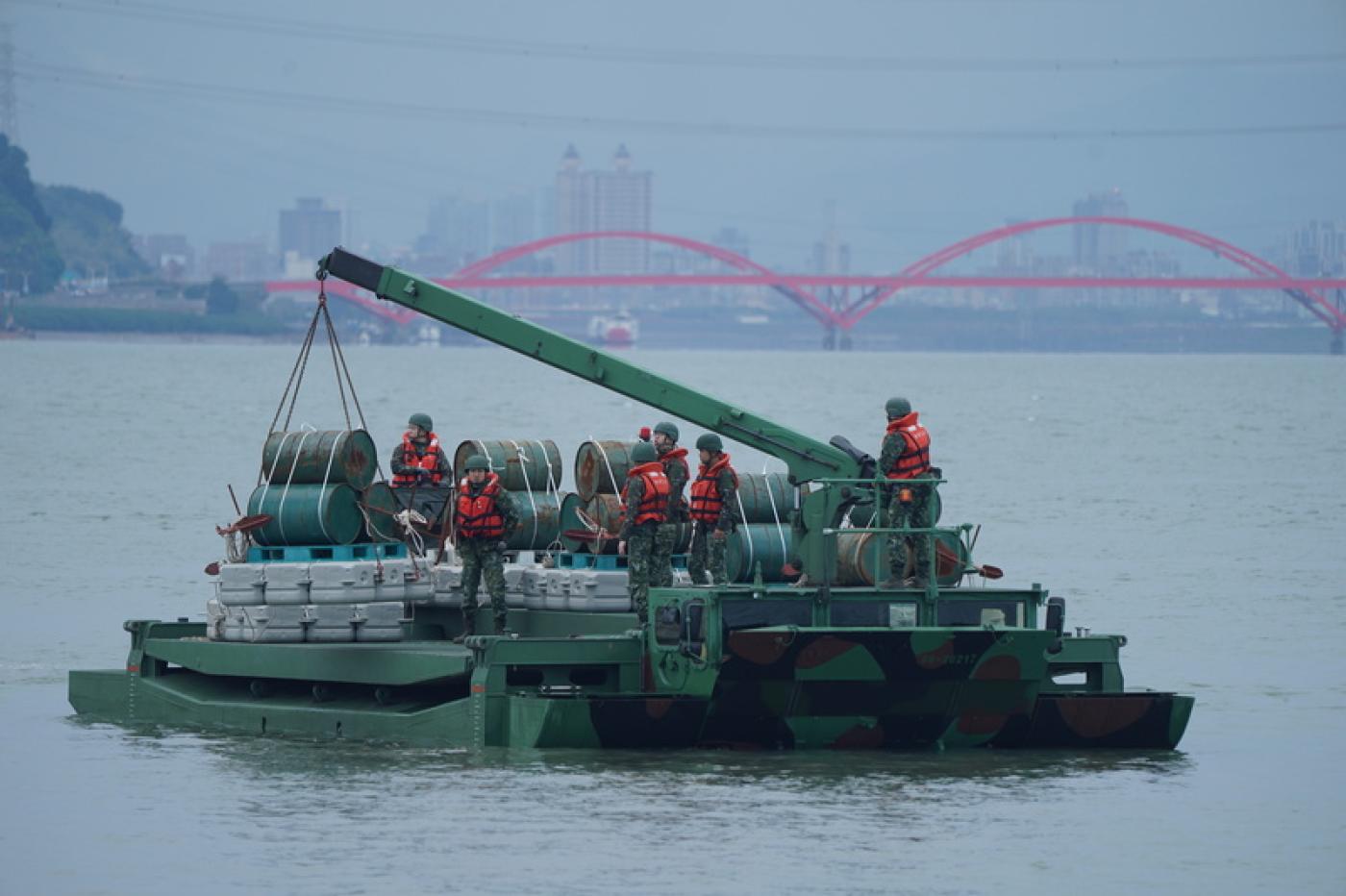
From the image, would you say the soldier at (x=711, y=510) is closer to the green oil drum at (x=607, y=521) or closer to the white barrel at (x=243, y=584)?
the green oil drum at (x=607, y=521)

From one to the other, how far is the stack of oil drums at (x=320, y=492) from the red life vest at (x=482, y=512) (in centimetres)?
121

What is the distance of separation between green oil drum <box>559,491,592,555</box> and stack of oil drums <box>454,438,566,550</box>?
215mm

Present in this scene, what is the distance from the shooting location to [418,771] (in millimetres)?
24172

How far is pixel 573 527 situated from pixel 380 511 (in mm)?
1965

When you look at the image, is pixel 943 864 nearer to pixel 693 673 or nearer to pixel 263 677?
pixel 693 673

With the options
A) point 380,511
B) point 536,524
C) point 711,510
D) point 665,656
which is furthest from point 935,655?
point 380,511

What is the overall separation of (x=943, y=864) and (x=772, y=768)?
381 centimetres

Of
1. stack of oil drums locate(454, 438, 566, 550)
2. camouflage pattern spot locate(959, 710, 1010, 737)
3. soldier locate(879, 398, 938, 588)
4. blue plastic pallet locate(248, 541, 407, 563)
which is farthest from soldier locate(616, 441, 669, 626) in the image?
camouflage pattern spot locate(959, 710, 1010, 737)

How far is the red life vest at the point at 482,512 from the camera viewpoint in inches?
1043

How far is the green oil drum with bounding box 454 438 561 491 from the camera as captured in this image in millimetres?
28812

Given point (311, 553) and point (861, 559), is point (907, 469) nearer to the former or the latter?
point (861, 559)

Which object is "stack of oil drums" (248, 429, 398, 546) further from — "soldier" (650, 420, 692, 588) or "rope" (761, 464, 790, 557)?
"rope" (761, 464, 790, 557)

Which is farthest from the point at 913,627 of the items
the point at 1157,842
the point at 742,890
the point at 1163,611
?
the point at 1163,611

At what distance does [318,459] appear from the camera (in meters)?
27.1
